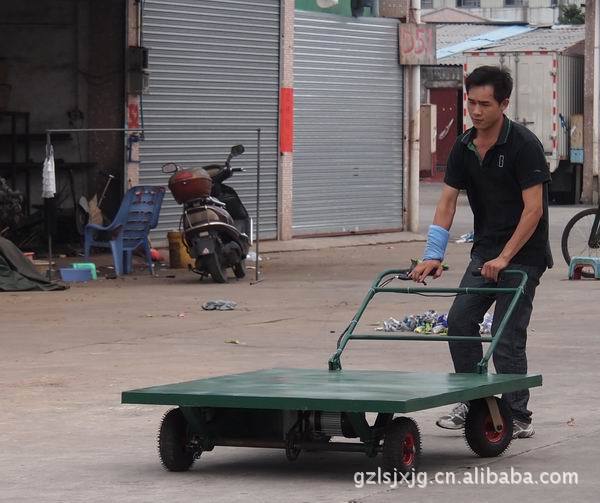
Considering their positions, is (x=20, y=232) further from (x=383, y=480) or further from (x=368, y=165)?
(x=383, y=480)

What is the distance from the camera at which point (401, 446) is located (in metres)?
7.09

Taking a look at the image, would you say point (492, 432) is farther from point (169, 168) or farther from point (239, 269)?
point (169, 168)

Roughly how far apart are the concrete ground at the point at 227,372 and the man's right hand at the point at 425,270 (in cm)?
87

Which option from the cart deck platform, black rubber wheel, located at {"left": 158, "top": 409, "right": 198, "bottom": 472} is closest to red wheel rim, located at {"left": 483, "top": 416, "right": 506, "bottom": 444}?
the cart deck platform

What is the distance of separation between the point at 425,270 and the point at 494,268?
0.35 m

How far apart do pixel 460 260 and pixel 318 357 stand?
9946 mm

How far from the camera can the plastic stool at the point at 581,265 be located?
709 inches

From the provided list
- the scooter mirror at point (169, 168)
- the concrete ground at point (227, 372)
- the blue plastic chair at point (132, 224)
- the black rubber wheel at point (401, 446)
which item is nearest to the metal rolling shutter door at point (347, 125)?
the concrete ground at point (227, 372)

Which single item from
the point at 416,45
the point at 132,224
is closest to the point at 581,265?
the point at 132,224

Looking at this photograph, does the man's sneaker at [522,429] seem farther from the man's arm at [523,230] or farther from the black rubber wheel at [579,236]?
the black rubber wheel at [579,236]

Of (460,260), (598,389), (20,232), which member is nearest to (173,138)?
(20,232)

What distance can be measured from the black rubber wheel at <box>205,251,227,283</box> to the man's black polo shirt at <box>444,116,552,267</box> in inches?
385

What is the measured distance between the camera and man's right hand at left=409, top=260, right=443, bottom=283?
794cm

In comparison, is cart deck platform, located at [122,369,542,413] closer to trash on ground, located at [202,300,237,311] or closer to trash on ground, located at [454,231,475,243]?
trash on ground, located at [202,300,237,311]
